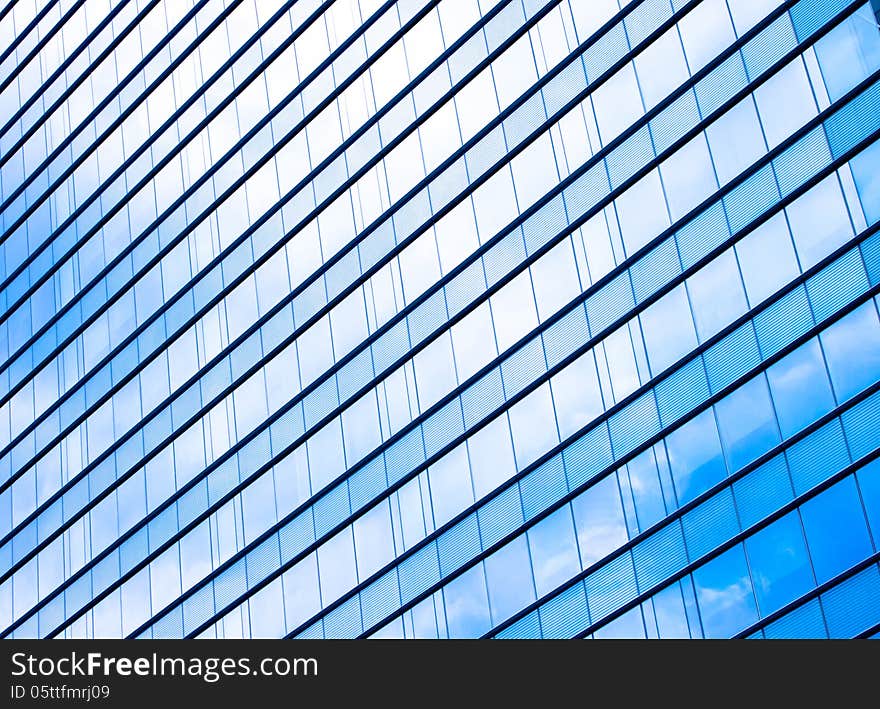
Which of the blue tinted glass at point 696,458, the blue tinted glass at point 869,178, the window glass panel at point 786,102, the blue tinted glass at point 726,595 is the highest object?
the window glass panel at point 786,102

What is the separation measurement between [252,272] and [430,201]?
7611 mm

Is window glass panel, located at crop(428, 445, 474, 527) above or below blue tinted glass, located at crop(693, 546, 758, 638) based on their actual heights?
above

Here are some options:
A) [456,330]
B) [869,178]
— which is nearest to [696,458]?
[869,178]

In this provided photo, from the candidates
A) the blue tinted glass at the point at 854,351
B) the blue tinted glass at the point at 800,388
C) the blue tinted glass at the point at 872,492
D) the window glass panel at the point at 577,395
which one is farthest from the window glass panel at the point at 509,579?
the blue tinted glass at the point at 854,351

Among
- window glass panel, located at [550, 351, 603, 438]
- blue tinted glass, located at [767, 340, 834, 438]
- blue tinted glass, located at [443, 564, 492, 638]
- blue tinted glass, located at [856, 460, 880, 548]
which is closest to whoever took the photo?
blue tinted glass, located at [856, 460, 880, 548]

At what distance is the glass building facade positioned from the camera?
111ft

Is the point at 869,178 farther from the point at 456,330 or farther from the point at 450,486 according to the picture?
the point at 450,486

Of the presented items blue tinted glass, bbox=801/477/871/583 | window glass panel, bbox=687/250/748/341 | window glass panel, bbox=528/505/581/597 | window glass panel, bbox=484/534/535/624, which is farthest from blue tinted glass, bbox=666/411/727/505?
window glass panel, bbox=484/534/535/624

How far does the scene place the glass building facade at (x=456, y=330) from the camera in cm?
3372

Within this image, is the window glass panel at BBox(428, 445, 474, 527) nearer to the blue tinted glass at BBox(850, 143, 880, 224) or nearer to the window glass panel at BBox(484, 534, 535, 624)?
the window glass panel at BBox(484, 534, 535, 624)

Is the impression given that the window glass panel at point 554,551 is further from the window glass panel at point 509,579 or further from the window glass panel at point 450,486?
the window glass panel at point 450,486

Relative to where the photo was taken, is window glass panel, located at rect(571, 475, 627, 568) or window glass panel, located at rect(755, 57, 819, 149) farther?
window glass panel, located at rect(571, 475, 627, 568)
